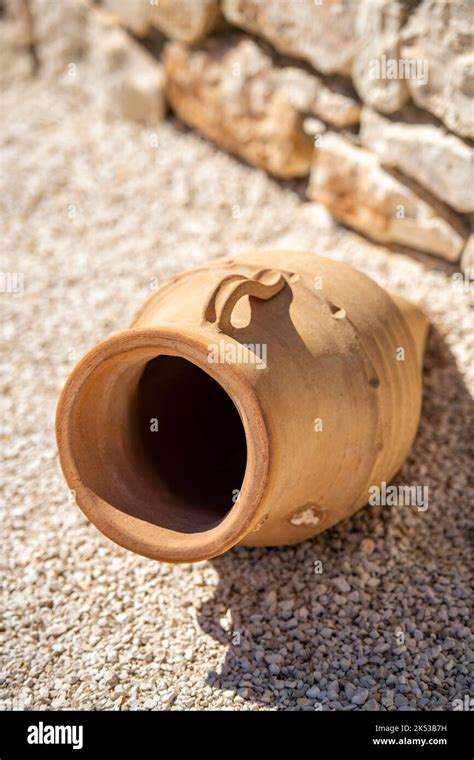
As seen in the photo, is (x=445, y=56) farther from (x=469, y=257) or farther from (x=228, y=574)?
(x=228, y=574)

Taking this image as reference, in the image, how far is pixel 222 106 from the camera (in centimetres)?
468

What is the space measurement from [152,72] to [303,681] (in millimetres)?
3738

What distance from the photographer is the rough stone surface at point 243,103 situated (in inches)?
174

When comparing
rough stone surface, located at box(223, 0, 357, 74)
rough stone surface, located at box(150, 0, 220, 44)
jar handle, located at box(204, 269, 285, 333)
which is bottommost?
jar handle, located at box(204, 269, 285, 333)

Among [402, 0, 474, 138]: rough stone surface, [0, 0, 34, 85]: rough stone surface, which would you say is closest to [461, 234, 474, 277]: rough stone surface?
[402, 0, 474, 138]: rough stone surface

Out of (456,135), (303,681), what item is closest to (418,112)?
(456,135)

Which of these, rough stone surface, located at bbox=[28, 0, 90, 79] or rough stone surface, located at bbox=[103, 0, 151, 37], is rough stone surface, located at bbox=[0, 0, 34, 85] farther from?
rough stone surface, located at bbox=[103, 0, 151, 37]

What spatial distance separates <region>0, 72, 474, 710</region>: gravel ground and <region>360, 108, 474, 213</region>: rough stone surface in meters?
0.39

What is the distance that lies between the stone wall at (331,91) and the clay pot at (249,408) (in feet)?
2.86

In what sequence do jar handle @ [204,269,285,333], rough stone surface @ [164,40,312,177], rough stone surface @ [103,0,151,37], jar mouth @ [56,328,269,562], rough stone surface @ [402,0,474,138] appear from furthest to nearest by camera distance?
rough stone surface @ [103,0,151,37], rough stone surface @ [164,40,312,177], rough stone surface @ [402,0,474,138], jar handle @ [204,269,285,333], jar mouth @ [56,328,269,562]

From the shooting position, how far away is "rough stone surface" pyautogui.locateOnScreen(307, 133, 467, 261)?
3.89m

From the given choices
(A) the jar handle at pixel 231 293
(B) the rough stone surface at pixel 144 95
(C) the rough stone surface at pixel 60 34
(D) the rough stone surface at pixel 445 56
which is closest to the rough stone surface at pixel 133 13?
(B) the rough stone surface at pixel 144 95

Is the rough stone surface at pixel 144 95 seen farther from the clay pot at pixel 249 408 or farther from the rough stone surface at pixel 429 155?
the clay pot at pixel 249 408

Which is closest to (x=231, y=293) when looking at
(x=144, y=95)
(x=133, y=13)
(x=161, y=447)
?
(x=161, y=447)
